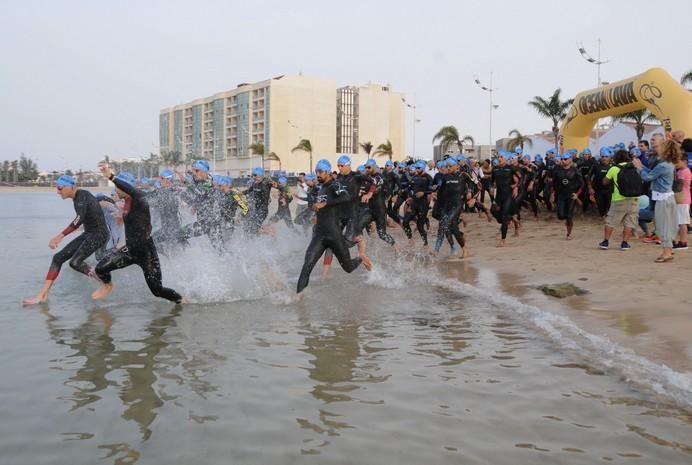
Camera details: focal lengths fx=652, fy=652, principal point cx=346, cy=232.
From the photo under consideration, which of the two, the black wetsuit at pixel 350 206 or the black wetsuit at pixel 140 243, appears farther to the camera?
the black wetsuit at pixel 350 206

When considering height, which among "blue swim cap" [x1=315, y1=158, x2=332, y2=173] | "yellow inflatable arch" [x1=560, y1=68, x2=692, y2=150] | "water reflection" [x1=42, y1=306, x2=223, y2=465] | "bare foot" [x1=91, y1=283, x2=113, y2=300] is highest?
"yellow inflatable arch" [x1=560, y1=68, x2=692, y2=150]

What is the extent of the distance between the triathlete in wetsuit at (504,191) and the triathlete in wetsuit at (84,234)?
7647mm

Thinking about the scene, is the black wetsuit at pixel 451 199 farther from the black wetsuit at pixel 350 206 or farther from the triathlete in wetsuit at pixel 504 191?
the black wetsuit at pixel 350 206

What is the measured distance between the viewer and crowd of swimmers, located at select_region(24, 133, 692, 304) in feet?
26.2

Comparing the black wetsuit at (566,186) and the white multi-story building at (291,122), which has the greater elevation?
the white multi-story building at (291,122)

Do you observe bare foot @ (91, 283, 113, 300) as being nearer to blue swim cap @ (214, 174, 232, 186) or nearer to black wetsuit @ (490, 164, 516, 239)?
blue swim cap @ (214, 174, 232, 186)

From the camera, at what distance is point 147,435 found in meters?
3.79

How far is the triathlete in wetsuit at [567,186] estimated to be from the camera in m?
13.3

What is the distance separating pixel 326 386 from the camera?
15.3 feet

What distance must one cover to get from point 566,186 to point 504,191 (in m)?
1.88

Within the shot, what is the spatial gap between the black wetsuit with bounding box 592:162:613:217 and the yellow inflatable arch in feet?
5.84

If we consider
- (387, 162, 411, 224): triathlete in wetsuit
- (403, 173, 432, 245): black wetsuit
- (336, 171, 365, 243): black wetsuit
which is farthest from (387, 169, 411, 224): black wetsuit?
(336, 171, 365, 243): black wetsuit

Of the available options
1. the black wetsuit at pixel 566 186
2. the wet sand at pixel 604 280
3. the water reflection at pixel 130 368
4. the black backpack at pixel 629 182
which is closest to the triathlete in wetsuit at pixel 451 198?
the wet sand at pixel 604 280

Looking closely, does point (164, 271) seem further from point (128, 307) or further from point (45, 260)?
point (45, 260)
